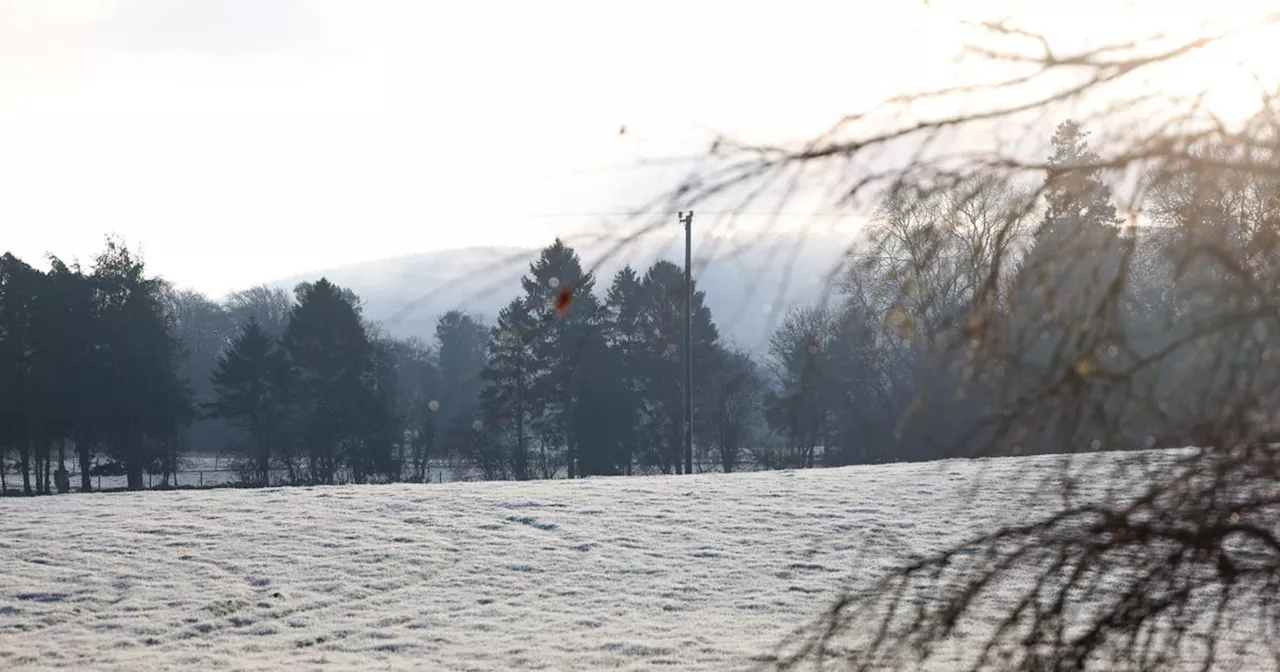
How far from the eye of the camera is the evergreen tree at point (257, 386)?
1457 inches

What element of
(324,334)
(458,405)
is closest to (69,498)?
(324,334)

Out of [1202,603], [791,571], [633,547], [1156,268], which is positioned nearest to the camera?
[1156,268]

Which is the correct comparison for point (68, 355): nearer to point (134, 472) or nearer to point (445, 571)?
point (134, 472)

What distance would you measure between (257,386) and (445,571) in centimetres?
2668

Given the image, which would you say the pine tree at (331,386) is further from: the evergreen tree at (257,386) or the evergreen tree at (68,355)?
the evergreen tree at (68,355)

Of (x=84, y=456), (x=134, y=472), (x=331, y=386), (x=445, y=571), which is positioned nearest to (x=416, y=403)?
(x=331, y=386)

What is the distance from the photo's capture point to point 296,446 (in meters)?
37.0

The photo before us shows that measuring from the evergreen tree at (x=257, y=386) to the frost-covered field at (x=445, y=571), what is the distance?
1901cm

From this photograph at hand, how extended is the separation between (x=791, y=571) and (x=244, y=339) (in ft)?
95.8

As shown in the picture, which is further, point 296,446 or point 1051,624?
point 296,446

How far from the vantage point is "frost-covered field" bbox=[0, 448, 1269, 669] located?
9.59m

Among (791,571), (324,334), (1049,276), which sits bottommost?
(791,571)

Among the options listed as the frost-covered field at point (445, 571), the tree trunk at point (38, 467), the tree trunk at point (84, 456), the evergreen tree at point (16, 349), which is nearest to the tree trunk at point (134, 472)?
the tree trunk at point (84, 456)

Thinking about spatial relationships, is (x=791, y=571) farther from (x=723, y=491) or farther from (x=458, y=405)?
(x=458, y=405)
